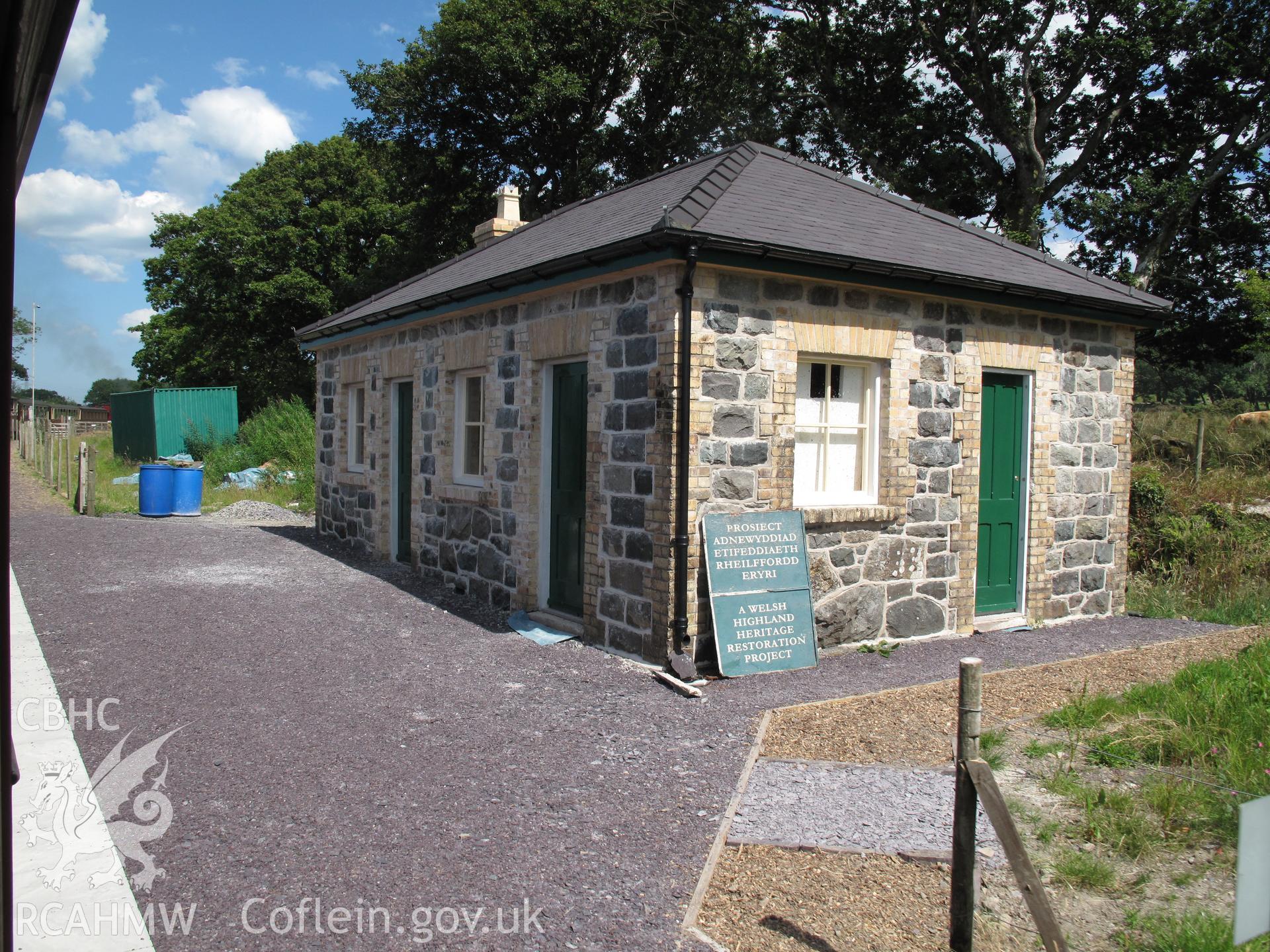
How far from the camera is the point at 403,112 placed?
25.5m

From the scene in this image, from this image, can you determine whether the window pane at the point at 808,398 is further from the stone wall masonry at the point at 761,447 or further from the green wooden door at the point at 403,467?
the green wooden door at the point at 403,467

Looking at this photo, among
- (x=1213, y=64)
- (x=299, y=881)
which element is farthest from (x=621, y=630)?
(x=1213, y=64)

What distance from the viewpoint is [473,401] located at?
1009cm

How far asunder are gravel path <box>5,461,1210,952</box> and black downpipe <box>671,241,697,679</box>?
1.57 ft

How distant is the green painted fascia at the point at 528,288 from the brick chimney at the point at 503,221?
2.29m

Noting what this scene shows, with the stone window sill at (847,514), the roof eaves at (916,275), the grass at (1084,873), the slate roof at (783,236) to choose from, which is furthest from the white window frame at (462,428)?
the grass at (1084,873)

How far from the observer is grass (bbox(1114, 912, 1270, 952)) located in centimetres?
300

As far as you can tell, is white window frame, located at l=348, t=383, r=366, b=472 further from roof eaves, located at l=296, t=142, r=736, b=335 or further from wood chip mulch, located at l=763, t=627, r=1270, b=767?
wood chip mulch, located at l=763, t=627, r=1270, b=767

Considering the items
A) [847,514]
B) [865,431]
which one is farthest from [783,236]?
[847,514]

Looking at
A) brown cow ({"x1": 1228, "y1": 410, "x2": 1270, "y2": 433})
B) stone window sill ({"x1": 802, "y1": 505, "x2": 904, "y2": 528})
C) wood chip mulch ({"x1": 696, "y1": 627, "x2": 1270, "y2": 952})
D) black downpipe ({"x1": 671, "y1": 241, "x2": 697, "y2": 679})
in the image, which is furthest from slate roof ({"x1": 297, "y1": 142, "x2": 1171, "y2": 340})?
brown cow ({"x1": 1228, "y1": 410, "x2": 1270, "y2": 433})

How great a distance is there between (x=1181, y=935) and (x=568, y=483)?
5.96 meters

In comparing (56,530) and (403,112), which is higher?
(403,112)

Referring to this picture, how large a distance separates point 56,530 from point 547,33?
16943 millimetres

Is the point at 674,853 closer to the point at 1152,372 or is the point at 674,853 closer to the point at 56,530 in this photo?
the point at 56,530
